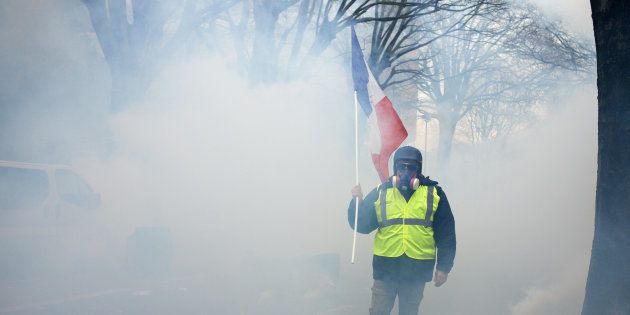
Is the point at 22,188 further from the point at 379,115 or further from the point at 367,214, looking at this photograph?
the point at 367,214

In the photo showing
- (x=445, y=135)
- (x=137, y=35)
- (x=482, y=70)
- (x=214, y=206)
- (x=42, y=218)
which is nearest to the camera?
(x=42, y=218)

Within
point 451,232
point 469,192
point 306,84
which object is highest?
point 306,84

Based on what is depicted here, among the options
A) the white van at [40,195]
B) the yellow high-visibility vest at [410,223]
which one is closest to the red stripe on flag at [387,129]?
the yellow high-visibility vest at [410,223]

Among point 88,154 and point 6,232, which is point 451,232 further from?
point 88,154

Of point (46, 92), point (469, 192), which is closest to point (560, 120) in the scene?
point (469, 192)

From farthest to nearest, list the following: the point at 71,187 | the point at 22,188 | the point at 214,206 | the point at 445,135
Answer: the point at 445,135
the point at 214,206
the point at 71,187
the point at 22,188

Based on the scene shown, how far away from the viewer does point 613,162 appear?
328 centimetres

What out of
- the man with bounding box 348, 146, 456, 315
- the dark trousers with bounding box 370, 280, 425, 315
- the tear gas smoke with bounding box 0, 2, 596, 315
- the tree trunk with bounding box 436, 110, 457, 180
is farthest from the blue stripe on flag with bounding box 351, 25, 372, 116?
the tree trunk with bounding box 436, 110, 457, 180

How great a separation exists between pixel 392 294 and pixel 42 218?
4717mm

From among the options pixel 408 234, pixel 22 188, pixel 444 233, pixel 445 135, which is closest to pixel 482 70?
pixel 445 135

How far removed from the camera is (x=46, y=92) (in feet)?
29.7

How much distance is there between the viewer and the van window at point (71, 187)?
6684mm

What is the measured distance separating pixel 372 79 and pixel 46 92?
7.07 meters

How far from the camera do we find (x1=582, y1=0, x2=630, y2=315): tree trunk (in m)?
3.18
